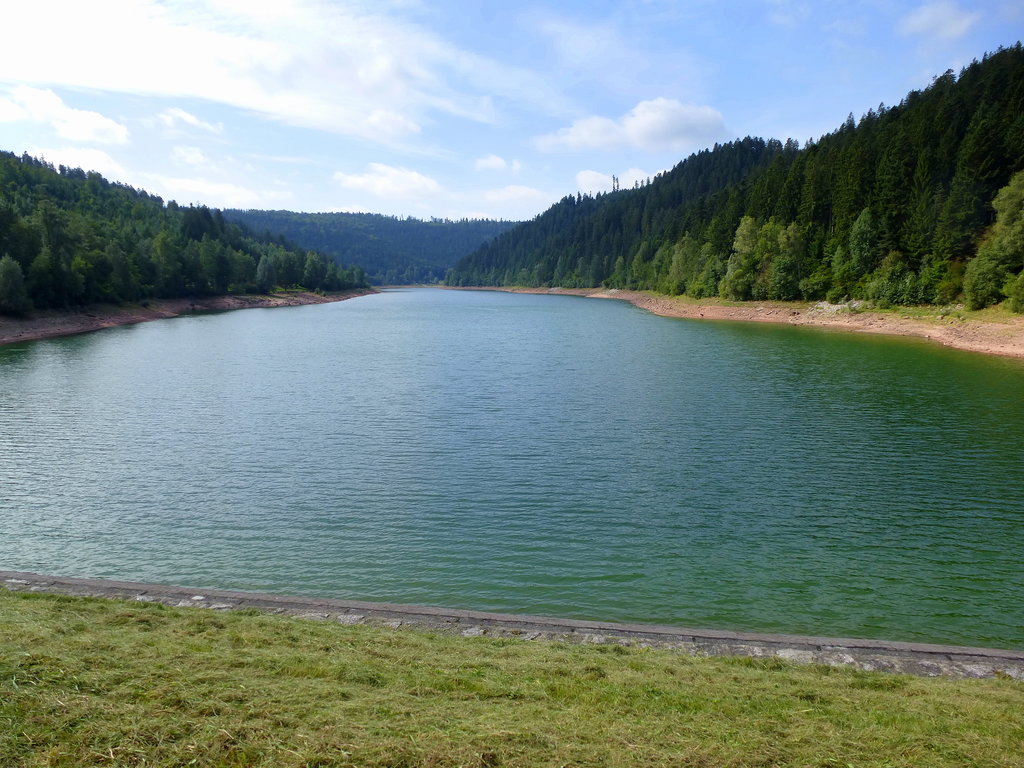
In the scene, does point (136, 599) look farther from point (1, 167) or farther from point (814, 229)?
point (1, 167)

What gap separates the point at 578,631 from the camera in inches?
401

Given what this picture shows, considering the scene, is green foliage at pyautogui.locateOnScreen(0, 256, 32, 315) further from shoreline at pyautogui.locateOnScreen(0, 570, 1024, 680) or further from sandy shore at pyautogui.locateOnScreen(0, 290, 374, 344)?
shoreline at pyautogui.locateOnScreen(0, 570, 1024, 680)

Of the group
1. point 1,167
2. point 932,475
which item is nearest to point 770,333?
point 932,475

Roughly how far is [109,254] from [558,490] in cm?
7783

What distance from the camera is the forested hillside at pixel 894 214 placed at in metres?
60.1

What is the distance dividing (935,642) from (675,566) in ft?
15.2

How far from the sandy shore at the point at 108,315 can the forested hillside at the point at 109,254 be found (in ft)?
4.52

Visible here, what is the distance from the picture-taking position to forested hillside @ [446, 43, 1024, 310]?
6012 cm

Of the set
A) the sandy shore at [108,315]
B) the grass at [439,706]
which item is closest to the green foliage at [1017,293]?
the grass at [439,706]

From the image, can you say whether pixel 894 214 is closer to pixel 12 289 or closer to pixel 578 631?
pixel 578 631

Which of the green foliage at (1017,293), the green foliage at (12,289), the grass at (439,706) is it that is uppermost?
the green foliage at (1017,293)

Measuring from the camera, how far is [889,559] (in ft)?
45.2

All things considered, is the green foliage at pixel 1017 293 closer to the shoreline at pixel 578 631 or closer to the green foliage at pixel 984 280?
the green foliage at pixel 984 280

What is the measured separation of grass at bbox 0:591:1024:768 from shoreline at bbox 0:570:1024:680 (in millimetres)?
748
